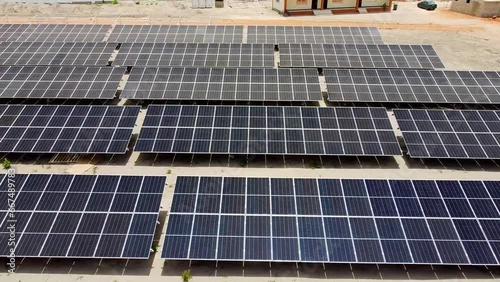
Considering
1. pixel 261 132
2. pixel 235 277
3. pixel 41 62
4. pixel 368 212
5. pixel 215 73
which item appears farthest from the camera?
pixel 41 62

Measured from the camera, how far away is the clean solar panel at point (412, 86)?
34062mm

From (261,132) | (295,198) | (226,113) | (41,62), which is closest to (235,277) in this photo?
(295,198)

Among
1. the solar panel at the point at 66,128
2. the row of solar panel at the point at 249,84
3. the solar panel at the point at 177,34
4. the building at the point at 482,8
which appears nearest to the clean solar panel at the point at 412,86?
the row of solar panel at the point at 249,84

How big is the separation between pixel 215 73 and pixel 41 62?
19457 mm

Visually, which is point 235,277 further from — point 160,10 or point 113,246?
point 160,10

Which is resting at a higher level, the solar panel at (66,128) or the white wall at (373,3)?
the solar panel at (66,128)

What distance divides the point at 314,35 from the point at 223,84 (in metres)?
18.8

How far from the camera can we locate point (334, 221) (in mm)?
21219

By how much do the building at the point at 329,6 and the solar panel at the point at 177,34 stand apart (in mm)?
15145

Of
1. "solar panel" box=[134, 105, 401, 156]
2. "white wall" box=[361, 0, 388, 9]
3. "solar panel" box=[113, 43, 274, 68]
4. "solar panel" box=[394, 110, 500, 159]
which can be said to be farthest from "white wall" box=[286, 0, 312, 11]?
"solar panel" box=[394, 110, 500, 159]

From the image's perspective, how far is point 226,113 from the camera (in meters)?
29.8

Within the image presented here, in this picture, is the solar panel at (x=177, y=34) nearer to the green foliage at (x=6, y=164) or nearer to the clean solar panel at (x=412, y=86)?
the clean solar panel at (x=412, y=86)

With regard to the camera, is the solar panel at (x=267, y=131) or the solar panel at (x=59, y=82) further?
the solar panel at (x=59, y=82)

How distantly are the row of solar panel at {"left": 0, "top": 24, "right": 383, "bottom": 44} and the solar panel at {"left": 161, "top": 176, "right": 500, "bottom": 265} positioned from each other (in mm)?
27946
